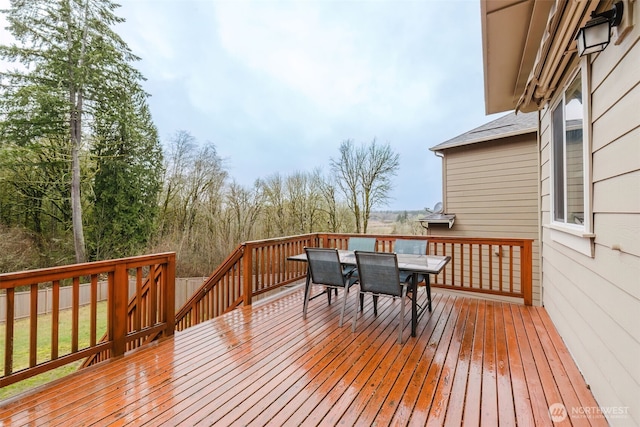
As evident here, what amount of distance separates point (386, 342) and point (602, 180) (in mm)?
2175

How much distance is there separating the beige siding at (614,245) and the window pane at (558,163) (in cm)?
86

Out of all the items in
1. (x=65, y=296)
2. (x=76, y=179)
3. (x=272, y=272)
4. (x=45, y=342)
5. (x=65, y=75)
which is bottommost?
(x=45, y=342)

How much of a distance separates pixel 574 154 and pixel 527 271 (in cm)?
214

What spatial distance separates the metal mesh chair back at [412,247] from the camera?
14.2ft

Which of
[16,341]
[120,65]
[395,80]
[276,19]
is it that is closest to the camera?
[16,341]

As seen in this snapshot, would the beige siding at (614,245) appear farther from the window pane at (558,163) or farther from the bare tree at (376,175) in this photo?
the bare tree at (376,175)

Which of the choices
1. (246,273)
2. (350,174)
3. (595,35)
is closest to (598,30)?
(595,35)

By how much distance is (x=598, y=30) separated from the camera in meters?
1.51

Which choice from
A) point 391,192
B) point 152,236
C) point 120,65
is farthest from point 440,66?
point 152,236

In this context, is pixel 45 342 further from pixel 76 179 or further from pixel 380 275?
pixel 380 275

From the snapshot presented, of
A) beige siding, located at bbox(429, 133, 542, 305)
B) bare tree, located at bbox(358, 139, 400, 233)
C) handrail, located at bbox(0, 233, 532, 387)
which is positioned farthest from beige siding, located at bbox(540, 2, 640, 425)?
bare tree, located at bbox(358, 139, 400, 233)

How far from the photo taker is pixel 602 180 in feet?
5.51

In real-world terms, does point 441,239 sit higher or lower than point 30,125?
lower

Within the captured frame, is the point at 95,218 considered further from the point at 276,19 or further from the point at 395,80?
the point at 395,80
